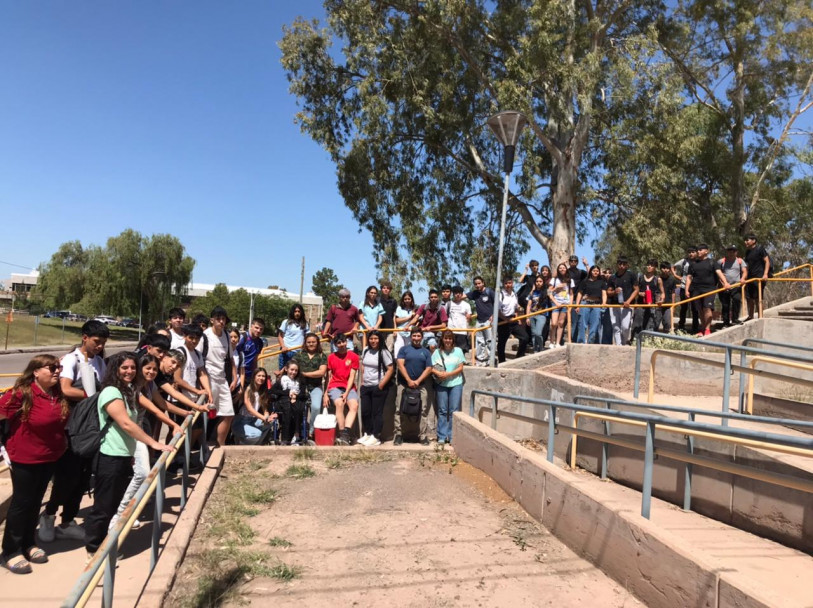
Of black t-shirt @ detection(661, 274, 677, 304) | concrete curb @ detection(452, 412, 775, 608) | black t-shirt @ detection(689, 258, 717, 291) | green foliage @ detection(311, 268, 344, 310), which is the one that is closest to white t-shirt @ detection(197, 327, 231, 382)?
concrete curb @ detection(452, 412, 775, 608)

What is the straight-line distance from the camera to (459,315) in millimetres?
10000

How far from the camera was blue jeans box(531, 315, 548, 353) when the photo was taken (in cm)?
1050

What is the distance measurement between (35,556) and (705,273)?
10.6 m

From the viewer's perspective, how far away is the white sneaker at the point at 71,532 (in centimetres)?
449

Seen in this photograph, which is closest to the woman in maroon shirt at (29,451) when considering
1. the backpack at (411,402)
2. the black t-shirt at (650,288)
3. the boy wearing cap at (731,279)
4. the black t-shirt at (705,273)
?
the backpack at (411,402)

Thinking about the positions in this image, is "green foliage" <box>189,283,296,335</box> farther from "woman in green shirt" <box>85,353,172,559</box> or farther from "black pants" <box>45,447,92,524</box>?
"woman in green shirt" <box>85,353,172,559</box>

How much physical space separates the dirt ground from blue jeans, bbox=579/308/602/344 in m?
5.16

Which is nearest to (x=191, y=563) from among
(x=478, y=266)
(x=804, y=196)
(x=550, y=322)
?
(x=550, y=322)

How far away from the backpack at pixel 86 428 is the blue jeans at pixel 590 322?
27.5ft

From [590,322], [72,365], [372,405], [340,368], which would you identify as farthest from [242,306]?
[72,365]

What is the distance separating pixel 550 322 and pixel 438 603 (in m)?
7.98

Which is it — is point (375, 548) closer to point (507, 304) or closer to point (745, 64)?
point (507, 304)

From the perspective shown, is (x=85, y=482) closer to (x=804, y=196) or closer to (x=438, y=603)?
(x=438, y=603)

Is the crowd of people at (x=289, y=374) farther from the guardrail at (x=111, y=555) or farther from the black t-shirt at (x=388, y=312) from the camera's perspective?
the guardrail at (x=111, y=555)
